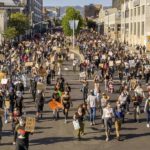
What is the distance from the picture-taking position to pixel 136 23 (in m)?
90.2

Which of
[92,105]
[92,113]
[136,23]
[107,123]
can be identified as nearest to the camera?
[107,123]

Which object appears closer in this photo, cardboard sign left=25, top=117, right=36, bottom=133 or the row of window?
cardboard sign left=25, top=117, right=36, bottom=133

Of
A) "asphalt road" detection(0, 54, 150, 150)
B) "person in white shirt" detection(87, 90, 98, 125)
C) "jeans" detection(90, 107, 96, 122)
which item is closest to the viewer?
"asphalt road" detection(0, 54, 150, 150)

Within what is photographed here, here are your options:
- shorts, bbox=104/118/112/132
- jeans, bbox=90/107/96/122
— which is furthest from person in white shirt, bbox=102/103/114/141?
jeans, bbox=90/107/96/122

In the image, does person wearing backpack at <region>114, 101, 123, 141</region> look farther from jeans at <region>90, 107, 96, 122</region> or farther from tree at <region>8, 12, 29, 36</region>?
tree at <region>8, 12, 29, 36</region>

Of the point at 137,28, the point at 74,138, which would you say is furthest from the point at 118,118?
the point at 137,28

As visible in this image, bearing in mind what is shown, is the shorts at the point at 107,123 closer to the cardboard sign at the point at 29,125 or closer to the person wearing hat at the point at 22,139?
the cardboard sign at the point at 29,125

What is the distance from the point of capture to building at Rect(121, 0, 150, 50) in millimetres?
79125

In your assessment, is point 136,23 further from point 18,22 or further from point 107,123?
point 107,123

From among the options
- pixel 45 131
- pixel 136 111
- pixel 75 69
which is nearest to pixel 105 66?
pixel 75 69

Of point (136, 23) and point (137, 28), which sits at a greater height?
point (136, 23)

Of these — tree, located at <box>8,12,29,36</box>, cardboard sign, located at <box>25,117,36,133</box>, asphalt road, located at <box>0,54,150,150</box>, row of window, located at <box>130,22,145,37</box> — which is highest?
tree, located at <box>8,12,29,36</box>

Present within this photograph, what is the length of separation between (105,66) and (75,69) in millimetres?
10628

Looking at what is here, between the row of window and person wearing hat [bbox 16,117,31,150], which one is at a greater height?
the row of window
